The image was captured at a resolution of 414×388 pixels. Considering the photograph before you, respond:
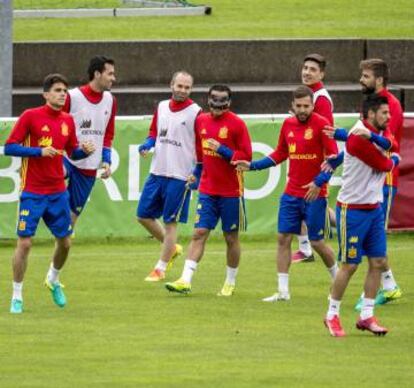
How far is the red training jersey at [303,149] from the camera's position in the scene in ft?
52.7

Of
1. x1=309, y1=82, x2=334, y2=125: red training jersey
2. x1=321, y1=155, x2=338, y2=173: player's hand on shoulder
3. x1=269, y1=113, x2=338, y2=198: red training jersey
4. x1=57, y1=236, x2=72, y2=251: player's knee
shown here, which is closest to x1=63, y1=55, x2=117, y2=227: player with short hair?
x1=57, y1=236, x2=72, y2=251: player's knee

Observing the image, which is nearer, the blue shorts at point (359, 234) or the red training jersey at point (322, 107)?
the blue shorts at point (359, 234)

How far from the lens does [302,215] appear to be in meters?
16.2

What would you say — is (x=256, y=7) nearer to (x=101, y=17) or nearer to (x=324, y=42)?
(x=101, y=17)

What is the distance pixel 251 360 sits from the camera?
12.9 metres

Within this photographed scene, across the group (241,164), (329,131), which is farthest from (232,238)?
(329,131)

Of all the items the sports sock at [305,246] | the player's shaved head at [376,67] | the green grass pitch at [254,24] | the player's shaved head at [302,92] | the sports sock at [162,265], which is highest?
the player's shaved head at [376,67]

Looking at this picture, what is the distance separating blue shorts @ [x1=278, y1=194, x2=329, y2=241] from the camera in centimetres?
1617

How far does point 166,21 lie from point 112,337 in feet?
65.2

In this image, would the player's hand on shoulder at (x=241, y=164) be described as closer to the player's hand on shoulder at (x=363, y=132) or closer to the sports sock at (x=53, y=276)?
the sports sock at (x=53, y=276)

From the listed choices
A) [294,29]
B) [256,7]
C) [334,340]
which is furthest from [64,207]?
[256,7]

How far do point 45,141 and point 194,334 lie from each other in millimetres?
2510

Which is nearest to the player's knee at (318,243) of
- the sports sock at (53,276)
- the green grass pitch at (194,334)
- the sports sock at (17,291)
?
the green grass pitch at (194,334)

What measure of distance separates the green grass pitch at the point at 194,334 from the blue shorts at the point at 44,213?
0.76 m
